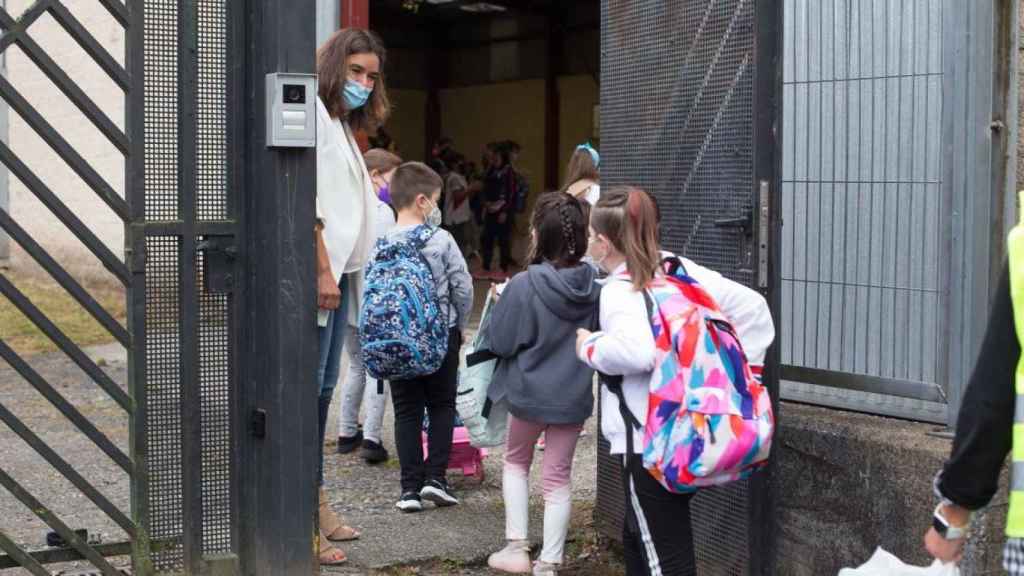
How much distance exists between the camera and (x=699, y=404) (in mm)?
3760

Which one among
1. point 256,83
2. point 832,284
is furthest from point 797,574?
point 256,83

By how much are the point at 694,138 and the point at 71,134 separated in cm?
1058

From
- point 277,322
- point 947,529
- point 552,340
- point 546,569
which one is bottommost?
point 546,569

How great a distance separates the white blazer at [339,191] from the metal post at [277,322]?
1.58 feet

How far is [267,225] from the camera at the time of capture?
4.41 meters

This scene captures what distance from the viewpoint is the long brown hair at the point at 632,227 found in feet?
13.2

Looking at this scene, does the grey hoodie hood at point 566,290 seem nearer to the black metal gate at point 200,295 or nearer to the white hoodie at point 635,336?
the white hoodie at point 635,336

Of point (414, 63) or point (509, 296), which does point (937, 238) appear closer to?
point (509, 296)

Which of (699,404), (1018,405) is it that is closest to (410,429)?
(699,404)

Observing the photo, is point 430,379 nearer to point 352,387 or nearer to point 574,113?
point 352,387

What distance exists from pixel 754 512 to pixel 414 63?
20.7 metres

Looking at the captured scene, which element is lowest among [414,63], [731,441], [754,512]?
[754,512]

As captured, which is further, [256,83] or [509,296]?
[509,296]

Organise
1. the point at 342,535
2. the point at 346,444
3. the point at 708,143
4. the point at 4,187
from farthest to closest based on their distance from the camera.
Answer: the point at 4,187 < the point at 346,444 < the point at 342,535 < the point at 708,143
